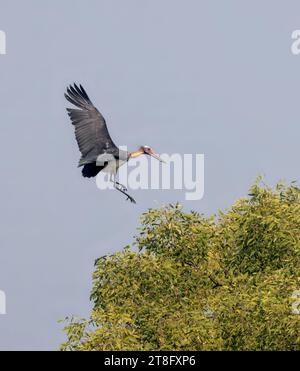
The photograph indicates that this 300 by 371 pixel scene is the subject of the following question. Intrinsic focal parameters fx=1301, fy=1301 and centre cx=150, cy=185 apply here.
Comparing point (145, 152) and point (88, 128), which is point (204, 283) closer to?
point (145, 152)

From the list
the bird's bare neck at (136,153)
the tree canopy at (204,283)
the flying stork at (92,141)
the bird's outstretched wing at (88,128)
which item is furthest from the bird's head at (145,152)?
the tree canopy at (204,283)

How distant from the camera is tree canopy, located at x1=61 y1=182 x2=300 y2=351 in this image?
33.3 metres

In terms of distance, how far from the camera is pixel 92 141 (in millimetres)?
35281

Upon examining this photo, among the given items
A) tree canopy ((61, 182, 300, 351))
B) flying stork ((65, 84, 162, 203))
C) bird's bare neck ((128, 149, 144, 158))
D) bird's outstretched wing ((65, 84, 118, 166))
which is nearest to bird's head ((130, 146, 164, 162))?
bird's bare neck ((128, 149, 144, 158))

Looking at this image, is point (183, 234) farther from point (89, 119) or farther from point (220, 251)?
point (89, 119)

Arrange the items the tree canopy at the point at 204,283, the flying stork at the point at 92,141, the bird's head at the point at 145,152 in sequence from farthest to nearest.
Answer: the bird's head at the point at 145,152, the flying stork at the point at 92,141, the tree canopy at the point at 204,283

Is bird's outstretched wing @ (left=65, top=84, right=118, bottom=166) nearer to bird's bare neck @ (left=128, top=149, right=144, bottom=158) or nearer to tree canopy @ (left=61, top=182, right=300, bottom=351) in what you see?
bird's bare neck @ (left=128, top=149, right=144, bottom=158)

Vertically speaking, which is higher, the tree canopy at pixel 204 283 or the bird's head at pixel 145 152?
the bird's head at pixel 145 152

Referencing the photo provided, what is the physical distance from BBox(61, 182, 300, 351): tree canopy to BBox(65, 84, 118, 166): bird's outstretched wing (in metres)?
4.44

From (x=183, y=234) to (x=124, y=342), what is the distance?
707 centimetres

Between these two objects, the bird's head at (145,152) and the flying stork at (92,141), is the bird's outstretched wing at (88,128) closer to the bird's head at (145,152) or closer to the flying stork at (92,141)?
the flying stork at (92,141)

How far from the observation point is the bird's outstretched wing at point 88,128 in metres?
35.2

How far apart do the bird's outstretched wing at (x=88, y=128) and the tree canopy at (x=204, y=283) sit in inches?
175

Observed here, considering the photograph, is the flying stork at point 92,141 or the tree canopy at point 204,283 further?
the flying stork at point 92,141
